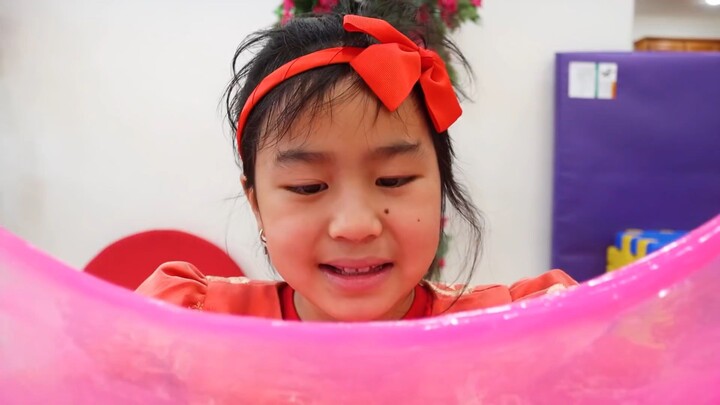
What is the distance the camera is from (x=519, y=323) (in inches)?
9.6

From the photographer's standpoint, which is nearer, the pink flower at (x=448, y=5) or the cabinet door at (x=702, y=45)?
the pink flower at (x=448, y=5)

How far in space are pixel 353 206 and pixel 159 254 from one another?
5.91 feet

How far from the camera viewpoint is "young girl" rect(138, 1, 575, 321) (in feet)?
1.97

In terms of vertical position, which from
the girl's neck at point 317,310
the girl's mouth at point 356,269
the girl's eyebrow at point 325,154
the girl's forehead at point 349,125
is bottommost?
the girl's neck at point 317,310

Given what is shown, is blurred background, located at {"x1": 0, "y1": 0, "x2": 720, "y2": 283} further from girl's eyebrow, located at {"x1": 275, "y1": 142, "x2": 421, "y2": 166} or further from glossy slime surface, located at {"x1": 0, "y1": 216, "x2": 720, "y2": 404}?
glossy slime surface, located at {"x1": 0, "y1": 216, "x2": 720, "y2": 404}

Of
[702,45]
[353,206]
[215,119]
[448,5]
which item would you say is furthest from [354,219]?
[702,45]

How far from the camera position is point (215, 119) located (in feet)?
7.34

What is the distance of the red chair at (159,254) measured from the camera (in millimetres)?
2160

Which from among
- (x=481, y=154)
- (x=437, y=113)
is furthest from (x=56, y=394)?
(x=481, y=154)

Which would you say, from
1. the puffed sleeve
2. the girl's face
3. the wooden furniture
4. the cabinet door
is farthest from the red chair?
the cabinet door

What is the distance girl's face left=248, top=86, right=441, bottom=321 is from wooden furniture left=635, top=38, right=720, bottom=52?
18.0 feet

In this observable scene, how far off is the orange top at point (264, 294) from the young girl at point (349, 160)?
17 mm

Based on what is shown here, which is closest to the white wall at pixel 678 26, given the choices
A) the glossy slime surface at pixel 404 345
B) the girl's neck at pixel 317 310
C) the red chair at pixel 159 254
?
the red chair at pixel 159 254

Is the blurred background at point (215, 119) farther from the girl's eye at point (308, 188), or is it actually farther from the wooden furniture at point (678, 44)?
the wooden furniture at point (678, 44)
